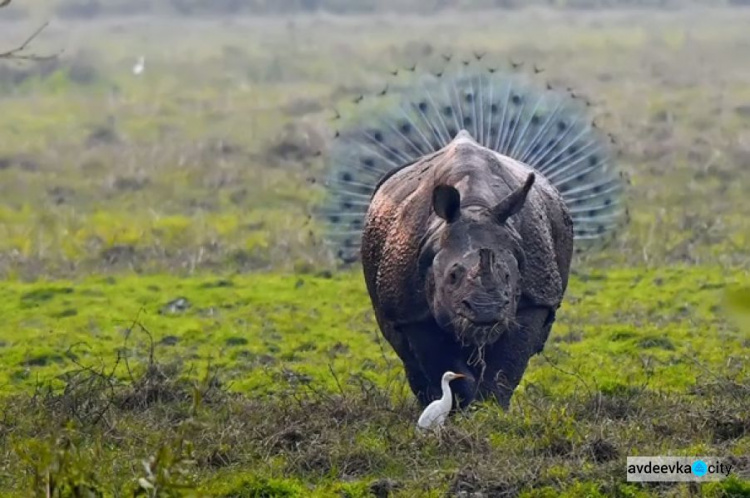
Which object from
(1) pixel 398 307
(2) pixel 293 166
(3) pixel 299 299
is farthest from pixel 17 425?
(2) pixel 293 166

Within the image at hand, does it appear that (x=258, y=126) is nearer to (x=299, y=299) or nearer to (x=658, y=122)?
(x=658, y=122)

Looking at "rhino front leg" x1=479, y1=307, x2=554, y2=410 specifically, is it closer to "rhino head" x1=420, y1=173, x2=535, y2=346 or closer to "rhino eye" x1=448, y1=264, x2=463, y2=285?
"rhino head" x1=420, y1=173, x2=535, y2=346

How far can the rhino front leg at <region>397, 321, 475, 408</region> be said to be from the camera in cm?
849

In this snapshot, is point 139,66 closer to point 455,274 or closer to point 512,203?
point 512,203

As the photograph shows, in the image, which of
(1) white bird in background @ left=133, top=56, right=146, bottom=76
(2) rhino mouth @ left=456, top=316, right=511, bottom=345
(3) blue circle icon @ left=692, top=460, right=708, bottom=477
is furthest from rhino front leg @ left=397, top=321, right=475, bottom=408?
(1) white bird in background @ left=133, top=56, right=146, bottom=76

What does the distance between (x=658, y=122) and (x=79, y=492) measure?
59.1ft

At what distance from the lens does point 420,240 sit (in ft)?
27.7

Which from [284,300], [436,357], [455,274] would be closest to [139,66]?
[284,300]

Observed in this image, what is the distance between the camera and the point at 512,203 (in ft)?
26.6

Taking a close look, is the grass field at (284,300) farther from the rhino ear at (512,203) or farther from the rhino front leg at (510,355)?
the rhino ear at (512,203)

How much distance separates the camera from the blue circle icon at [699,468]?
724 centimetres

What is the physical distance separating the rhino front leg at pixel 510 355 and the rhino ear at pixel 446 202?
27.6 inches

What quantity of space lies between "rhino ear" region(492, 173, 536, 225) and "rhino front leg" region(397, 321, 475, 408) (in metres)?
0.72

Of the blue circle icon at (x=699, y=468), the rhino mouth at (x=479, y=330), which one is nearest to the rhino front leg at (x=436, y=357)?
the rhino mouth at (x=479, y=330)
